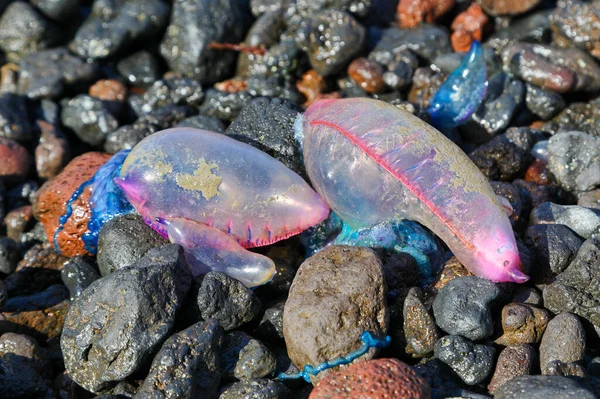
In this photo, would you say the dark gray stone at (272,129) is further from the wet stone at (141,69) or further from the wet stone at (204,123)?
the wet stone at (141,69)

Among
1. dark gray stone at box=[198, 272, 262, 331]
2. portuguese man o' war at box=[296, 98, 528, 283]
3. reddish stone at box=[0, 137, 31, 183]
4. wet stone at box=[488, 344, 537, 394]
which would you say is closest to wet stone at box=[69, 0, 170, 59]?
reddish stone at box=[0, 137, 31, 183]

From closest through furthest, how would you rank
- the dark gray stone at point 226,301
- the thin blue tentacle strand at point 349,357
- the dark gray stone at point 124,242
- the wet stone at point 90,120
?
the thin blue tentacle strand at point 349,357 → the dark gray stone at point 226,301 → the dark gray stone at point 124,242 → the wet stone at point 90,120

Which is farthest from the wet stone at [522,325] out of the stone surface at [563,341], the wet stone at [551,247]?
the wet stone at [551,247]

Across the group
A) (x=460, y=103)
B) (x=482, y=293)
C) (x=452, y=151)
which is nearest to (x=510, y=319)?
(x=482, y=293)

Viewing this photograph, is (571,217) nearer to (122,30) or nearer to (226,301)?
(226,301)

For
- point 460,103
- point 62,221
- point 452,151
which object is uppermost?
point 452,151

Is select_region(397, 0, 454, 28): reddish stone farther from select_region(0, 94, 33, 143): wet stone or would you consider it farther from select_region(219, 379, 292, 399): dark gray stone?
select_region(219, 379, 292, 399): dark gray stone

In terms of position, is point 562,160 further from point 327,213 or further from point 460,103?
point 327,213
